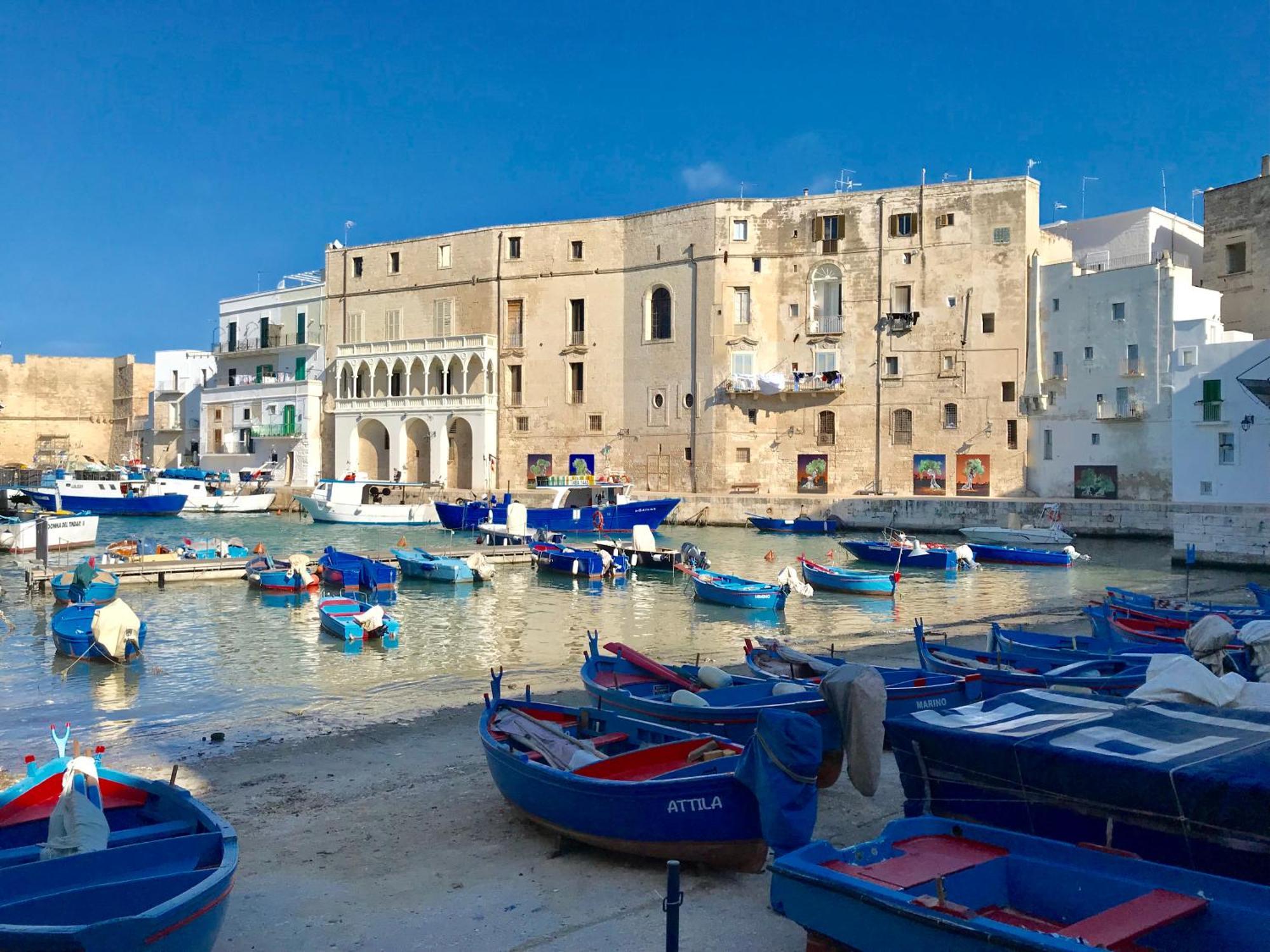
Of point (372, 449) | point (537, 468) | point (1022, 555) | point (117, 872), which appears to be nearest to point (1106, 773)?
point (117, 872)

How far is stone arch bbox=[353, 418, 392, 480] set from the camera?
4912 centimetres

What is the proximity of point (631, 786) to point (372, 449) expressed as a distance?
150 feet

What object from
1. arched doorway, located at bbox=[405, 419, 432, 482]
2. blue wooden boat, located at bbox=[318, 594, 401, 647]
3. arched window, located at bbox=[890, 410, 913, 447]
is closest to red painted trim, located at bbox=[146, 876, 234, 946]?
blue wooden boat, located at bbox=[318, 594, 401, 647]

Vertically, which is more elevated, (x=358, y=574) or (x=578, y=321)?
(x=578, y=321)

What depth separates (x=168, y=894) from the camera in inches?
179

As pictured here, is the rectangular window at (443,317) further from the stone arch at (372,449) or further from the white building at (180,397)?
the white building at (180,397)

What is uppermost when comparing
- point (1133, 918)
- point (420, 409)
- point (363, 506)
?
point (420, 409)

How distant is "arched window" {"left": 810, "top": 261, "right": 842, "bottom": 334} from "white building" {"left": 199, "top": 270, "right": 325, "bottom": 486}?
2422 centimetres

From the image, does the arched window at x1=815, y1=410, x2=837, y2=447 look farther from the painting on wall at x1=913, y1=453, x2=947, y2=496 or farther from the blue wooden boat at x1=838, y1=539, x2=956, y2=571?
the blue wooden boat at x1=838, y1=539, x2=956, y2=571

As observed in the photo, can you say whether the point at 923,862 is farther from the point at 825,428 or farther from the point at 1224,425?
the point at 825,428

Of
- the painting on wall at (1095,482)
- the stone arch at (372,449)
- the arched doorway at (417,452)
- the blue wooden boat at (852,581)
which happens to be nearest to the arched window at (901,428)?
the painting on wall at (1095,482)

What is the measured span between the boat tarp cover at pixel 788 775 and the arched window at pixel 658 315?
38.4 m

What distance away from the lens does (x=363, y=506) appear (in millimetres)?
40344

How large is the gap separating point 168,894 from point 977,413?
36362 millimetres
